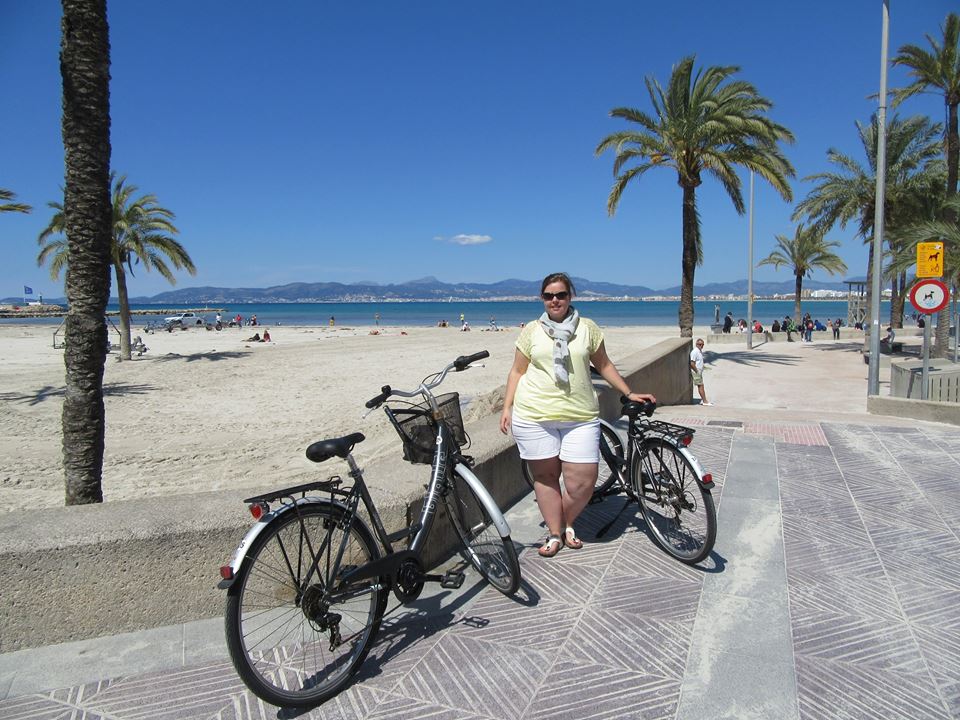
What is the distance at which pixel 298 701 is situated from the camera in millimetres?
2287

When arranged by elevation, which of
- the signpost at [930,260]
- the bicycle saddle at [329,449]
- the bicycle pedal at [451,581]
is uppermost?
the signpost at [930,260]

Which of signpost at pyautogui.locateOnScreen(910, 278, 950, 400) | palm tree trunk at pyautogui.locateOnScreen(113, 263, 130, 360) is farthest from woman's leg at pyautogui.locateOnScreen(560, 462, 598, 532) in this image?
palm tree trunk at pyautogui.locateOnScreen(113, 263, 130, 360)

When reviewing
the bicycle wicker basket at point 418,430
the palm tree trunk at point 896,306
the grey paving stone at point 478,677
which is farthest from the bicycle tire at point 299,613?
the palm tree trunk at point 896,306

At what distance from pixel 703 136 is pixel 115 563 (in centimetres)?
1951

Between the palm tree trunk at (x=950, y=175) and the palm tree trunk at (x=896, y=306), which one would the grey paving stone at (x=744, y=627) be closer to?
the palm tree trunk at (x=950, y=175)

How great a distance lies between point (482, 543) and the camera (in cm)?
325

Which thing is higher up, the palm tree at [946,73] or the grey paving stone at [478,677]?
the palm tree at [946,73]

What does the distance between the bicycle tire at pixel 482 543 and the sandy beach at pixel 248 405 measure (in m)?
1.42

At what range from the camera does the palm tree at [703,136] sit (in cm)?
1822

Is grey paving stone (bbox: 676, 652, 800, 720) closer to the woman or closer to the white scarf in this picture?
the woman

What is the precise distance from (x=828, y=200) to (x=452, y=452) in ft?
101

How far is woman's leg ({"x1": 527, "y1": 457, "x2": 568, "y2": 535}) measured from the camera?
140 inches

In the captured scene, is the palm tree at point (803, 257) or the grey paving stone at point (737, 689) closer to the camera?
the grey paving stone at point (737, 689)

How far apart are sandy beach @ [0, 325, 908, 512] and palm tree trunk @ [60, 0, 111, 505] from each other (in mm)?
1243
